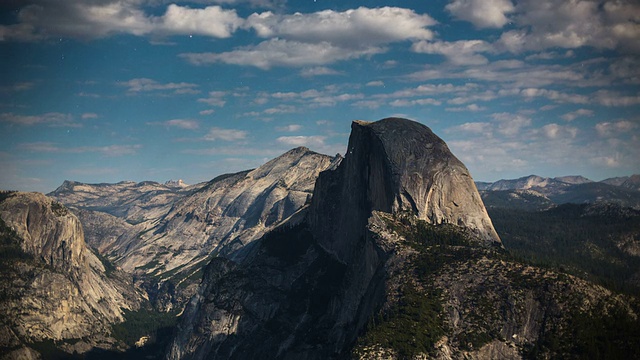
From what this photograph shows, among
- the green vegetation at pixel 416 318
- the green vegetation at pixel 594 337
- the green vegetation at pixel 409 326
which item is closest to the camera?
the green vegetation at pixel 594 337

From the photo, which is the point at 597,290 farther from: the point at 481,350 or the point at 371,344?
the point at 371,344

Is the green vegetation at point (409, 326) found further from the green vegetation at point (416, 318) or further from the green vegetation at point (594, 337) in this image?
the green vegetation at point (594, 337)

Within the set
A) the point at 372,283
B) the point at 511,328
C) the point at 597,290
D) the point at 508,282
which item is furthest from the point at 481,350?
the point at 372,283

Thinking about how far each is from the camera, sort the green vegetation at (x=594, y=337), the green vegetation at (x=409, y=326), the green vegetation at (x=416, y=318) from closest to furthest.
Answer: the green vegetation at (x=594, y=337)
the green vegetation at (x=409, y=326)
the green vegetation at (x=416, y=318)

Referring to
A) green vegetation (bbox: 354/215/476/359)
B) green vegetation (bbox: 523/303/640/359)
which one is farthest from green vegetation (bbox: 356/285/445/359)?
green vegetation (bbox: 523/303/640/359)

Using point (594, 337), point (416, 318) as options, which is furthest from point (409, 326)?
point (594, 337)

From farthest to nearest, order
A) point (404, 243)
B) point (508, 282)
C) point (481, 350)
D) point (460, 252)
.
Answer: point (404, 243)
point (460, 252)
point (508, 282)
point (481, 350)

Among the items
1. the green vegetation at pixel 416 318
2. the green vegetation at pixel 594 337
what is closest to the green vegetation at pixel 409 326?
the green vegetation at pixel 416 318

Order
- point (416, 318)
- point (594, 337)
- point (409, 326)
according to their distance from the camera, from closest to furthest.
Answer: point (594, 337) < point (409, 326) < point (416, 318)

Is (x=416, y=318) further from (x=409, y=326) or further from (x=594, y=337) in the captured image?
(x=594, y=337)

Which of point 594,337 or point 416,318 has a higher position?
point 416,318

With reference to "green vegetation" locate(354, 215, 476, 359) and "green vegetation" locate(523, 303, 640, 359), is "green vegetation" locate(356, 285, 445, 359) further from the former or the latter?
"green vegetation" locate(523, 303, 640, 359)
